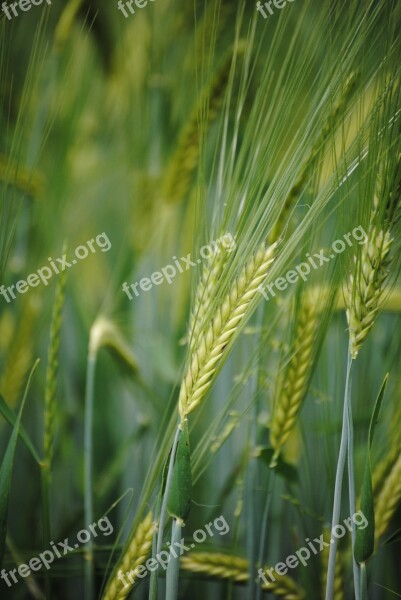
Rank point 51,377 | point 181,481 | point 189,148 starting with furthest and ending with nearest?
point 189,148
point 51,377
point 181,481

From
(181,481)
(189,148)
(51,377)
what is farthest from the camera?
(189,148)

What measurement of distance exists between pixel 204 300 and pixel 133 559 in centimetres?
31

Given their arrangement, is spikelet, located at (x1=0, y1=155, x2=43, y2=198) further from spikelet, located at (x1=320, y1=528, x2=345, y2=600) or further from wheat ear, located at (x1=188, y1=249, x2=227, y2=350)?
spikelet, located at (x1=320, y1=528, x2=345, y2=600)

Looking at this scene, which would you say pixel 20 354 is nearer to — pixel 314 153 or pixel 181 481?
pixel 181 481

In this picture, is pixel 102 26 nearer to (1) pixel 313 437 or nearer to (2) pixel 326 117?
(2) pixel 326 117

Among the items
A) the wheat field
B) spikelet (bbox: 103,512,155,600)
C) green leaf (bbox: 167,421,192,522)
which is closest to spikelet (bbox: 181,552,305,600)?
the wheat field

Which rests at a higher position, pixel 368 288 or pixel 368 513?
pixel 368 288

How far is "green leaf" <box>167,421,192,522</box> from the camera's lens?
1.79ft

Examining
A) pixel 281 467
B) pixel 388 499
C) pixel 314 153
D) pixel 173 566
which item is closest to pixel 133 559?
pixel 173 566

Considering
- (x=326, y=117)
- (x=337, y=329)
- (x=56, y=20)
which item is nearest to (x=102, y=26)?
(x=56, y=20)

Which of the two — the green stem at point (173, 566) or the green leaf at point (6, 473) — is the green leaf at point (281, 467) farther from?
Result: the green leaf at point (6, 473)

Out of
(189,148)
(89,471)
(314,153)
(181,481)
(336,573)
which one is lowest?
(336,573)

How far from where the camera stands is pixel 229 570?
0.73 metres

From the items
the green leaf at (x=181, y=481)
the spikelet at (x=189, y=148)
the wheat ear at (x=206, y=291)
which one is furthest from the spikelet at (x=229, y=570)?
the spikelet at (x=189, y=148)
